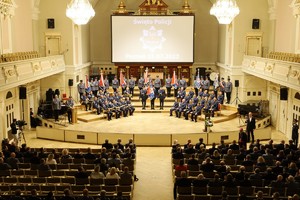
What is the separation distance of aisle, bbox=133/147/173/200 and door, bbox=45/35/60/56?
472 inches

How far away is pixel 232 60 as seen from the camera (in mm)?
27000

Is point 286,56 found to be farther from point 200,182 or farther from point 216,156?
point 200,182

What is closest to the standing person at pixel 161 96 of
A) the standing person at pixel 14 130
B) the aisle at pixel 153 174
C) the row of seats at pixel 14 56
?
the aisle at pixel 153 174

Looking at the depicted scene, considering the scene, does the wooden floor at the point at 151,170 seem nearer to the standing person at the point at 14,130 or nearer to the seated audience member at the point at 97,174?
the standing person at the point at 14,130

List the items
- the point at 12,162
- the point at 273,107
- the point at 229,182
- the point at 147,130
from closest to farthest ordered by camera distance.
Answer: the point at 229,182 < the point at 12,162 < the point at 147,130 < the point at 273,107

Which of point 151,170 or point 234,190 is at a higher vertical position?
point 234,190

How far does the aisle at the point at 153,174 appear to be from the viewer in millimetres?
12805

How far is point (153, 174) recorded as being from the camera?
14906 mm

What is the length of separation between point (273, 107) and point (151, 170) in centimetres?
1159

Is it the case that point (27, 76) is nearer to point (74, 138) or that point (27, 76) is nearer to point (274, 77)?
point (74, 138)

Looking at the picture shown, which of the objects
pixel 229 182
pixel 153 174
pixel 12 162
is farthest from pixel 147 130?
pixel 229 182

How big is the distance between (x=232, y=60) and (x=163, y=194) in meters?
16.2

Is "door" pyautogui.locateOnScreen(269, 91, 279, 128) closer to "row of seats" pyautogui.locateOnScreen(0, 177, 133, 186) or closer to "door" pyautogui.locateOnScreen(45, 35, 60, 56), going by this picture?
"row of seats" pyautogui.locateOnScreen(0, 177, 133, 186)

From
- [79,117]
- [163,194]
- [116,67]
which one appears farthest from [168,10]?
[163,194]
